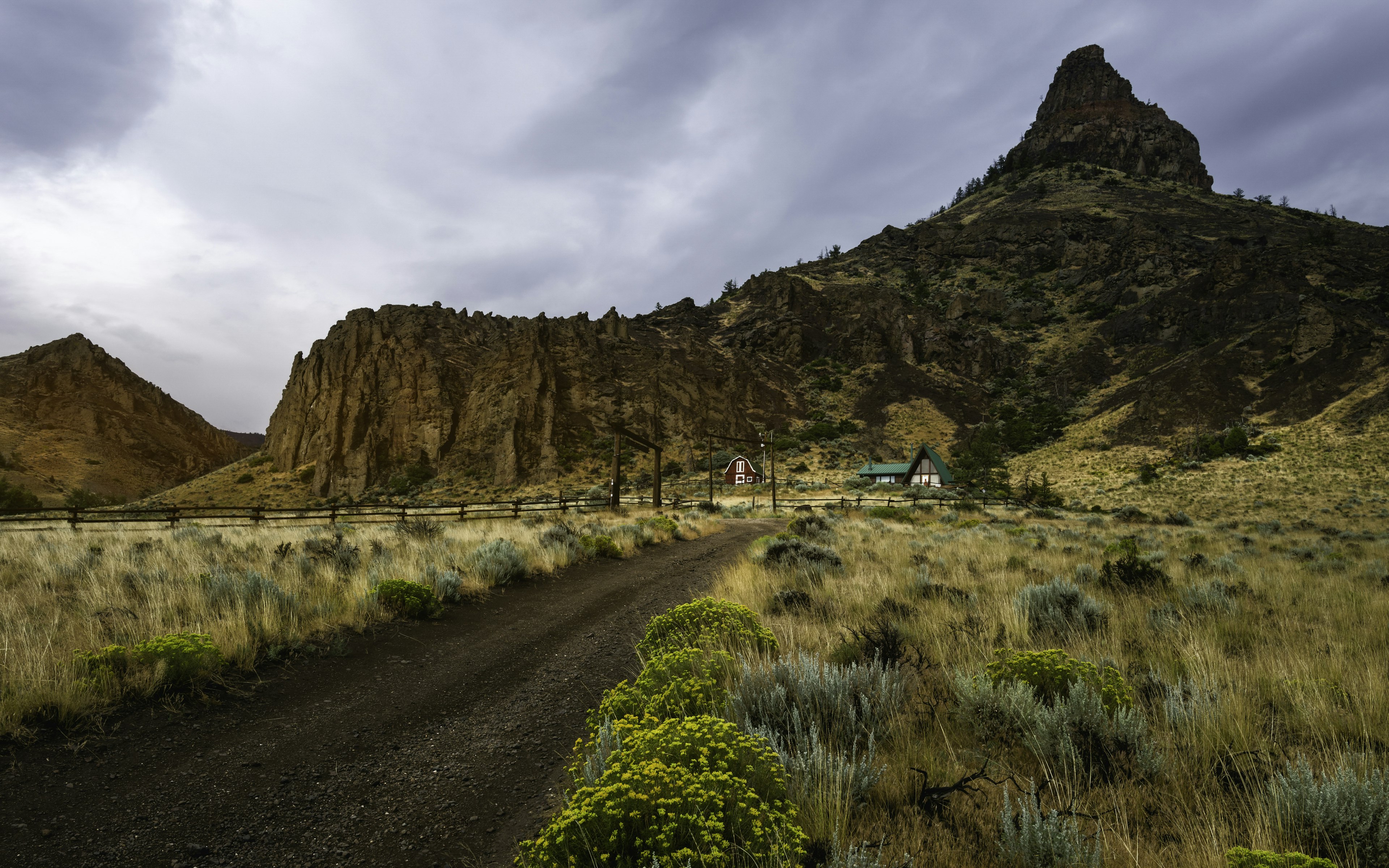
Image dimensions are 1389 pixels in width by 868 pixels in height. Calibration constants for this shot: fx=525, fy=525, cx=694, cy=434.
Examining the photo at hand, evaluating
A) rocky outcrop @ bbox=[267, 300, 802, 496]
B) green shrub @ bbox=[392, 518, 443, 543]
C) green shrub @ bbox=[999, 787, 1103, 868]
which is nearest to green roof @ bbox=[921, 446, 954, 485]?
rocky outcrop @ bbox=[267, 300, 802, 496]

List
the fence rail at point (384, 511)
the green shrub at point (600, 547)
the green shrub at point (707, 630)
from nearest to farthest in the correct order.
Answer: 1. the green shrub at point (707, 630)
2. the green shrub at point (600, 547)
3. the fence rail at point (384, 511)

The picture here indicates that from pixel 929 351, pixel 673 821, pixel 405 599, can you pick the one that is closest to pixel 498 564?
pixel 405 599

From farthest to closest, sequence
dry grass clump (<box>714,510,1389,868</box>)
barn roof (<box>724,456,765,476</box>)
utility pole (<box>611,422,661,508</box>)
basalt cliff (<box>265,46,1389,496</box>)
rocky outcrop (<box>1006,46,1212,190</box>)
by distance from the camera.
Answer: rocky outcrop (<box>1006,46,1212,190</box>) < barn roof (<box>724,456,765,476</box>) < basalt cliff (<box>265,46,1389,496</box>) < utility pole (<box>611,422,661,508</box>) < dry grass clump (<box>714,510,1389,868</box>)

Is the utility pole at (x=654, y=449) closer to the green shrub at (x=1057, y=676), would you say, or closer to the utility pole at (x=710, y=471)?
the utility pole at (x=710, y=471)

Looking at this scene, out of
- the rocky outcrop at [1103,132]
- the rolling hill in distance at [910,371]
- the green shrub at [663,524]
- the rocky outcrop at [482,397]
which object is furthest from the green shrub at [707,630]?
the rocky outcrop at [1103,132]

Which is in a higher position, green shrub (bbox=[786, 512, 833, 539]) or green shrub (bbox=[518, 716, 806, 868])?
green shrub (bbox=[518, 716, 806, 868])

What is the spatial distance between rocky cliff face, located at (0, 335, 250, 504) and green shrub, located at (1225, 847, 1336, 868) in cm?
9570

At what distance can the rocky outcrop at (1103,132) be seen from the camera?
132 meters

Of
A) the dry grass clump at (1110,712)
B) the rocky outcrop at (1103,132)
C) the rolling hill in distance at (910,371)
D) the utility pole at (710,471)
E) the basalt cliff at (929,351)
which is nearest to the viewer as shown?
the dry grass clump at (1110,712)

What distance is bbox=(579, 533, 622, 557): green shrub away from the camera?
12.9m

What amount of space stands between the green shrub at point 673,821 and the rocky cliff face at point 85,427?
93.6 metres

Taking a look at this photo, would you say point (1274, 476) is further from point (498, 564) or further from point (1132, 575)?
point (498, 564)

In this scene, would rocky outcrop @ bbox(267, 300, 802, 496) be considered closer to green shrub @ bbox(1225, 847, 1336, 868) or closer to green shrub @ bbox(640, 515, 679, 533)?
green shrub @ bbox(640, 515, 679, 533)

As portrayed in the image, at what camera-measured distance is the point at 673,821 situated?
206 centimetres
